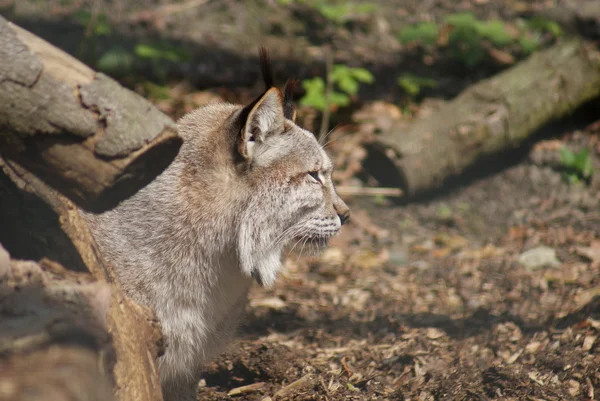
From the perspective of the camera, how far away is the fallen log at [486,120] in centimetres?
620

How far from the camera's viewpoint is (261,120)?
3342mm

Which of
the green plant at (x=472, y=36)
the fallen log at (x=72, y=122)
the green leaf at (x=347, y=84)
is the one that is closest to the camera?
the fallen log at (x=72, y=122)

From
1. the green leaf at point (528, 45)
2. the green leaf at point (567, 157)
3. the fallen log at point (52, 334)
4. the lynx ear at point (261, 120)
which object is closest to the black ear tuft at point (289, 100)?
the lynx ear at point (261, 120)

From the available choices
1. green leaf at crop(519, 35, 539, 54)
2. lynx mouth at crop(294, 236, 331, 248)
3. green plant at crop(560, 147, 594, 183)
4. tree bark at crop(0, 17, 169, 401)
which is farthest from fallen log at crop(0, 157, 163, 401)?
green leaf at crop(519, 35, 539, 54)

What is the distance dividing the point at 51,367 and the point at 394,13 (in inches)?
299

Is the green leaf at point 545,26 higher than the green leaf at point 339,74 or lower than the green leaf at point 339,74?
higher

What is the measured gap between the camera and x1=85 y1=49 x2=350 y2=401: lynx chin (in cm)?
338

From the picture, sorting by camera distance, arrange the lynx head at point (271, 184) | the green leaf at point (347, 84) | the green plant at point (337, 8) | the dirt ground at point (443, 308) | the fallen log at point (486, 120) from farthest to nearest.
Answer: the green plant at point (337, 8), the green leaf at point (347, 84), the fallen log at point (486, 120), the dirt ground at point (443, 308), the lynx head at point (271, 184)

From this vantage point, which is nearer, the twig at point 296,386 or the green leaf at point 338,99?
the twig at point 296,386

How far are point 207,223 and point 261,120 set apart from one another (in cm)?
56

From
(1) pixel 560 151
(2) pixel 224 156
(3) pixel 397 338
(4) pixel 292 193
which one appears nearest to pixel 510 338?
(3) pixel 397 338

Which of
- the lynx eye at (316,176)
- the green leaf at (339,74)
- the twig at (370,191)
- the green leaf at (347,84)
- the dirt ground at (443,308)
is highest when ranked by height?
the green leaf at (339,74)

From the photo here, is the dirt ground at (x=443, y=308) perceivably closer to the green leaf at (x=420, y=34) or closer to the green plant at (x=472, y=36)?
the green plant at (x=472, y=36)

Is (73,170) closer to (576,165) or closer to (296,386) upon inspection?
(296,386)
